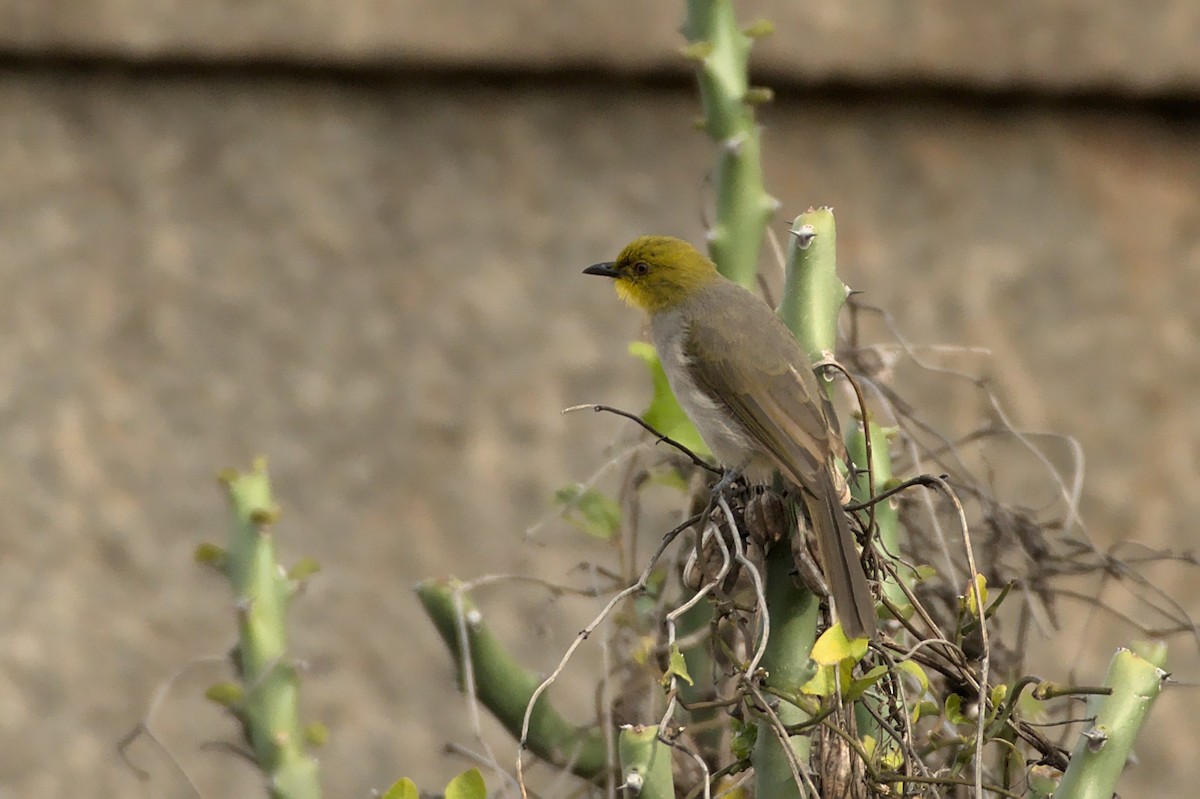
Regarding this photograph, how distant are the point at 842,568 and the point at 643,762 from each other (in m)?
0.25

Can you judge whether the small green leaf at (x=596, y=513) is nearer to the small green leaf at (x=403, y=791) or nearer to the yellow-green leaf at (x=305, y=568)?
the yellow-green leaf at (x=305, y=568)

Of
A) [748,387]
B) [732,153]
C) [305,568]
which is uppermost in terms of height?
[732,153]

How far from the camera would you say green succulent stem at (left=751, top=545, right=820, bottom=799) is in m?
1.19

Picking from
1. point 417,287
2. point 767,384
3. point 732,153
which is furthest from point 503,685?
point 417,287

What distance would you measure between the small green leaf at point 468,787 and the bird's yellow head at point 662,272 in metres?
0.95

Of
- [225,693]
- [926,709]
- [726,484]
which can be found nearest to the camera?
[926,709]

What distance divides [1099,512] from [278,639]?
2053 mm

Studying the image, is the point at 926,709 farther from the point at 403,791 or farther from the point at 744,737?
the point at 403,791

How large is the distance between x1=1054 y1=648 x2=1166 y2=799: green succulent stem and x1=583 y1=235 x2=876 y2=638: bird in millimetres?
193

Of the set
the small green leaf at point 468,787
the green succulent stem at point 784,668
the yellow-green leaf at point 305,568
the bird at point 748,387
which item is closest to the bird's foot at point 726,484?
the bird at point 748,387

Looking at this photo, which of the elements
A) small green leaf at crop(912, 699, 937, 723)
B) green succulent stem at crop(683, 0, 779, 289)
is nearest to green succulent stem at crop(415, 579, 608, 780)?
small green leaf at crop(912, 699, 937, 723)

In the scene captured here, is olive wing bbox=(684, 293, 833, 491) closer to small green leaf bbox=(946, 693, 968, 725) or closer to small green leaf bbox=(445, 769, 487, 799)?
small green leaf bbox=(946, 693, 968, 725)

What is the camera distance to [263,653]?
5.22 ft

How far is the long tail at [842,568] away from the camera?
45.1 inches
